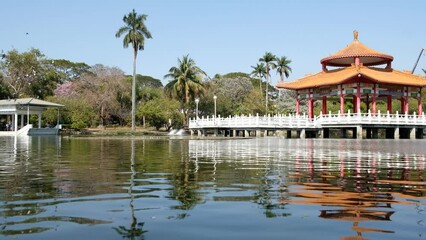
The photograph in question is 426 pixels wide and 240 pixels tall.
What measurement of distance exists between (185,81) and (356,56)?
23425mm

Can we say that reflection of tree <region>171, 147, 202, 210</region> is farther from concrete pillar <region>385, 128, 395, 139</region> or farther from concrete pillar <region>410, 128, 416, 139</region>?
concrete pillar <region>385, 128, 395, 139</region>

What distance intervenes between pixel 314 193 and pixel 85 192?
3477mm

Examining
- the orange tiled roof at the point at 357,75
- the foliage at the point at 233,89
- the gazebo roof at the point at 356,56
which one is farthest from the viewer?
the foliage at the point at 233,89

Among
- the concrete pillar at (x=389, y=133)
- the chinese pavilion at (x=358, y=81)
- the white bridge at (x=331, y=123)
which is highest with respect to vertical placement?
the chinese pavilion at (x=358, y=81)

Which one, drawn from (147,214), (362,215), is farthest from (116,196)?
(362,215)

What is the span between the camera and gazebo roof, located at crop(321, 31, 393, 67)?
168ft

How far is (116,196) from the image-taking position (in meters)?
6.90

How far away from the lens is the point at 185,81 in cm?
6462

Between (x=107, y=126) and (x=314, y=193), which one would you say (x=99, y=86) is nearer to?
(x=107, y=126)

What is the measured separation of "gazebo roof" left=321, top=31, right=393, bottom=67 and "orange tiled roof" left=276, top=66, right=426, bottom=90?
1.20m

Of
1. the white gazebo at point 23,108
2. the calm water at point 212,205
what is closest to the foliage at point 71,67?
the white gazebo at point 23,108

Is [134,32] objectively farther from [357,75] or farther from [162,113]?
[357,75]

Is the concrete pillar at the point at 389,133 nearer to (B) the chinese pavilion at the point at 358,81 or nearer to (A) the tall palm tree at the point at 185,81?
(B) the chinese pavilion at the point at 358,81

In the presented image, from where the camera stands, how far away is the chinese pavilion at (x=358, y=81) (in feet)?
157
